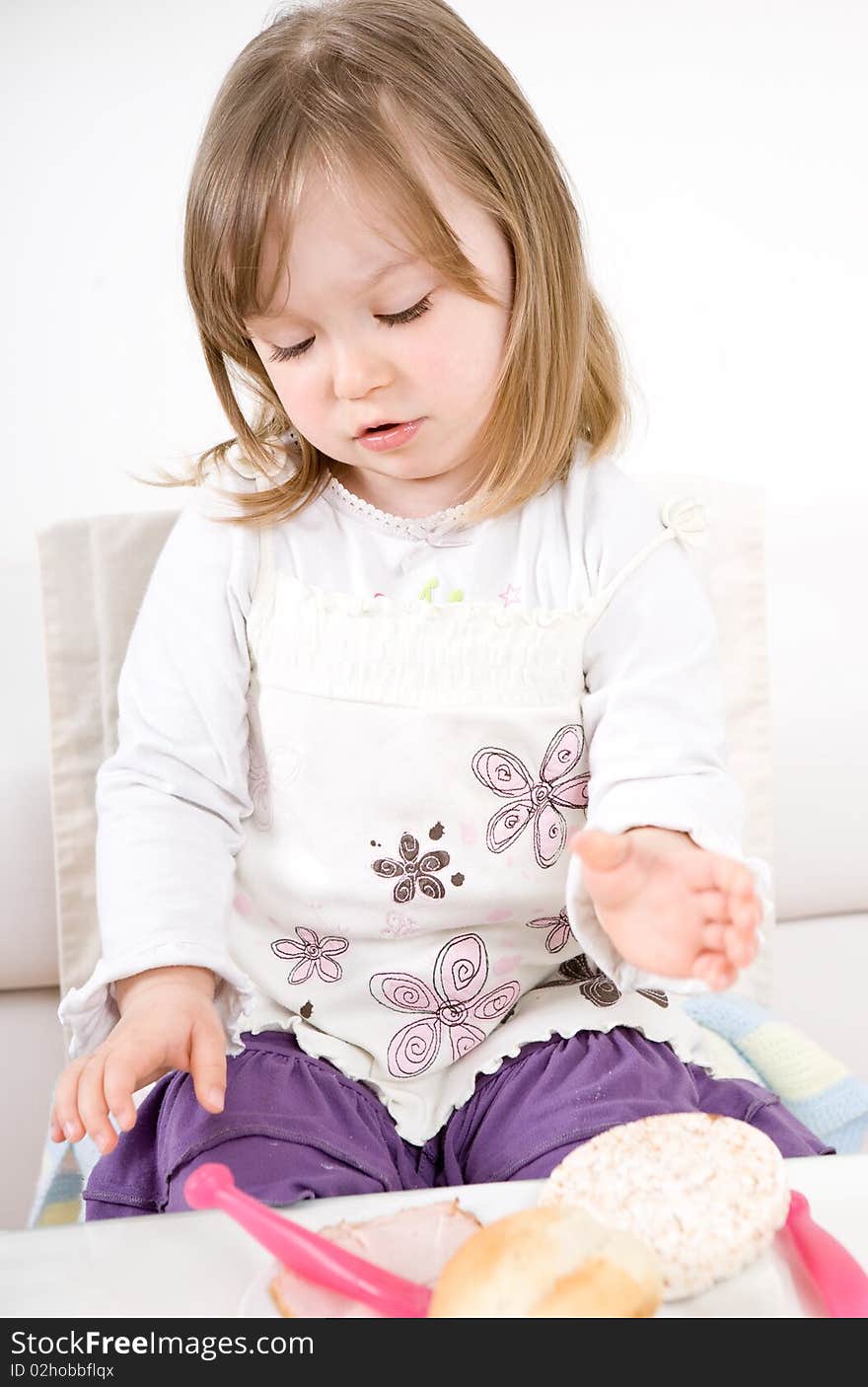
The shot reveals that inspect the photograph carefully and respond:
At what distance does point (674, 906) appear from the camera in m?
0.58

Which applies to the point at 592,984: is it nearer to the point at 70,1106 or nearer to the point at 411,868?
the point at 411,868

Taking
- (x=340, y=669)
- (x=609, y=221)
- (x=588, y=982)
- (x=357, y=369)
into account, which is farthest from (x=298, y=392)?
(x=609, y=221)

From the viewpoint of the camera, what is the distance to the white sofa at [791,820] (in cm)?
97

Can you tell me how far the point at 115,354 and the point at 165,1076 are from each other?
32.6 inches

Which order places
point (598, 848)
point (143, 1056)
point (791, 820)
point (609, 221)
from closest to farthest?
1. point (598, 848)
2. point (143, 1056)
3. point (791, 820)
4. point (609, 221)

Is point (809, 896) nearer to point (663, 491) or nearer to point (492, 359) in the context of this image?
point (663, 491)

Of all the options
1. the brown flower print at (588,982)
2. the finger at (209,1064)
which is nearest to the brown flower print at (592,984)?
the brown flower print at (588,982)

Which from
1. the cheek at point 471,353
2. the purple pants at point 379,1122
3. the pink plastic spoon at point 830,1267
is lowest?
the purple pants at point 379,1122

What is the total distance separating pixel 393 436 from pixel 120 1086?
342mm

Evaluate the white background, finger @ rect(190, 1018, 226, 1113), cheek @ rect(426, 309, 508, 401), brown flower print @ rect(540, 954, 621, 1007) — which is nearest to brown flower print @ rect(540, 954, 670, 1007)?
brown flower print @ rect(540, 954, 621, 1007)

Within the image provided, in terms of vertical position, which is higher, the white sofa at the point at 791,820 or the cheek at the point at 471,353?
the cheek at the point at 471,353

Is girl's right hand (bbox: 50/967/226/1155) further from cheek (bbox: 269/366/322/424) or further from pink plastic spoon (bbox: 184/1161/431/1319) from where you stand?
cheek (bbox: 269/366/322/424)

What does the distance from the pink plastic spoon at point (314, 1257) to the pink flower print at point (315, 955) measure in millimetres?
309

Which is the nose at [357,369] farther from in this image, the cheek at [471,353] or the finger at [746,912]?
the finger at [746,912]
